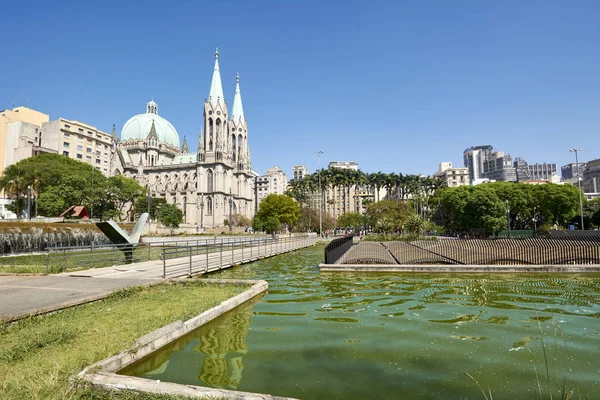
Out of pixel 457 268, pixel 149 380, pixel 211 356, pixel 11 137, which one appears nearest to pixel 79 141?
pixel 11 137

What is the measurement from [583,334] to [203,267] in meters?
15.1

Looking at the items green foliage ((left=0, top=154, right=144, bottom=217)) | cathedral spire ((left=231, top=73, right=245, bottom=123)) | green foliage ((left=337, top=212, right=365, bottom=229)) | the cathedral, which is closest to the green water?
green foliage ((left=0, top=154, right=144, bottom=217))

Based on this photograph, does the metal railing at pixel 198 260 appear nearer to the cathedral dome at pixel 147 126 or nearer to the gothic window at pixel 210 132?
the gothic window at pixel 210 132

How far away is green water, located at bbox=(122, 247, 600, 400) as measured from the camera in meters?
4.75

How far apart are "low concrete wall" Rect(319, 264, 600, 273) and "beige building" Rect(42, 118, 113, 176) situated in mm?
96830

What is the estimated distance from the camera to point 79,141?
322 feet

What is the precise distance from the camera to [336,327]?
7508 millimetres

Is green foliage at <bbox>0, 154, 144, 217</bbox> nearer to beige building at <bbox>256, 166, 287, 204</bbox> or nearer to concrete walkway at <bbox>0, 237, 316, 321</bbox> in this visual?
concrete walkway at <bbox>0, 237, 316, 321</bbox>

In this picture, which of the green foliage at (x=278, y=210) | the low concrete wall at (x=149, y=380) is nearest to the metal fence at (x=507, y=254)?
the low concrete wall at (x=149, y=380)

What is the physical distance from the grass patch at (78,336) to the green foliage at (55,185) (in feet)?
190

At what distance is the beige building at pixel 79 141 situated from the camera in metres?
90.7

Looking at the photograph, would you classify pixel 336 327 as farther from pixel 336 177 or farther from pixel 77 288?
pixel 336 177

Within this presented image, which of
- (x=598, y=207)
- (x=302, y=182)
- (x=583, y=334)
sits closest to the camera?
(x=583, y=334)

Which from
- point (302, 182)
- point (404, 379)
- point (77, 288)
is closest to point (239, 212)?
point (302, 182)
